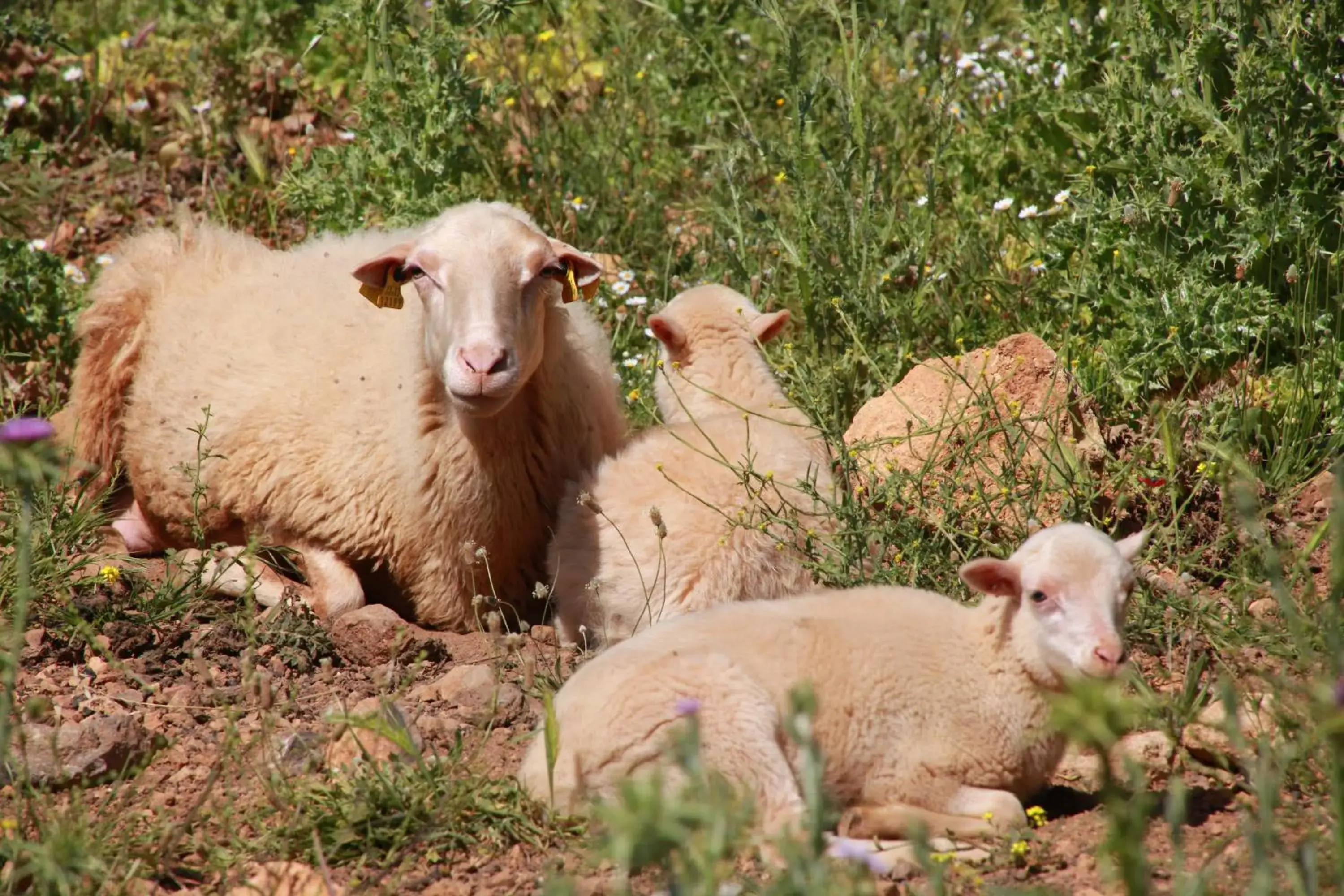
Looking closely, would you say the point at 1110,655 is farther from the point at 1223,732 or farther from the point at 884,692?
the point at 884,692

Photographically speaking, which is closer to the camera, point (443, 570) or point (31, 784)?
point (31, 784)

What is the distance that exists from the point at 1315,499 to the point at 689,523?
2344mm

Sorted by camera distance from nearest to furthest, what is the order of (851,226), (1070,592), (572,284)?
(1070,592), (572,284), (851,226)

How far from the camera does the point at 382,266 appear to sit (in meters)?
5.57

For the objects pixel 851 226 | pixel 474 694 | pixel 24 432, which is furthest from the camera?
pixel 851 226

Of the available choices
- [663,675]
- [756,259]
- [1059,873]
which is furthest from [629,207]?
[1059,873]

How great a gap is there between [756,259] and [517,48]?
289cm

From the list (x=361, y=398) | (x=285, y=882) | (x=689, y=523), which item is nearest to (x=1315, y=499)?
(x=689, y=523)

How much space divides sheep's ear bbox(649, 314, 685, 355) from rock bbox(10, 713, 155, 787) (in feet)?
7.90

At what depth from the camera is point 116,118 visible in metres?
9.05

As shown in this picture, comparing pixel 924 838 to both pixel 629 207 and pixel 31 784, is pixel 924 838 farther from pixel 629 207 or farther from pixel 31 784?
pixel 629 207

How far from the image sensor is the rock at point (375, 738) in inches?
156

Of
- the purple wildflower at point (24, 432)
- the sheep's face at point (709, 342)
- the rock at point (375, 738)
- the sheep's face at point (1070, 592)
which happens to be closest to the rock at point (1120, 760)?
the sheep's face at point (1070, 592)

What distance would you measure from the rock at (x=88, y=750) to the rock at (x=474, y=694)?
90cm
